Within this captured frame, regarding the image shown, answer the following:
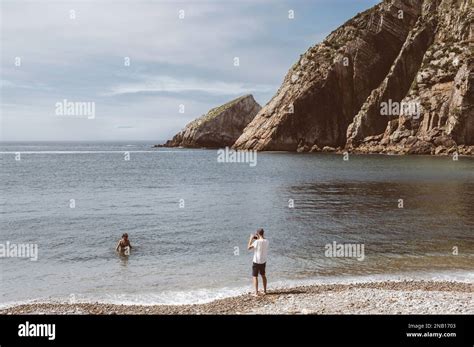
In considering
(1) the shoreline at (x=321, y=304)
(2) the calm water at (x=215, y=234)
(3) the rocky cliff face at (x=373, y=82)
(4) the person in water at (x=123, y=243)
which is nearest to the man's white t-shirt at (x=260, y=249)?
(1) the shoreline at (x=321, y=304)

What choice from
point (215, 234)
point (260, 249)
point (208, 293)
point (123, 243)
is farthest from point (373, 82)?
point (260, 249)

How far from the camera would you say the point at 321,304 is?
56.9ft

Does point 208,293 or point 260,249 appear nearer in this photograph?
point 260,249

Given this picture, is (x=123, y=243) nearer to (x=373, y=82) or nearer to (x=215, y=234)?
(x=215, y=234)

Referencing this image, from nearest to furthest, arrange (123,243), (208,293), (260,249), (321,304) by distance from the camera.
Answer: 1. (321,304)
2. (260,249)
3. (208,293)
4. (123,243)

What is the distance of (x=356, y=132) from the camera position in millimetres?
156750

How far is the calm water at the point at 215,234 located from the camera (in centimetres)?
2317

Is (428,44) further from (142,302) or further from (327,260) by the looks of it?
(142,302)

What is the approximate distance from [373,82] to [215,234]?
147257 millimetres

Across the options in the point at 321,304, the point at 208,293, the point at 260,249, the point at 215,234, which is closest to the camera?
the point at 321,304

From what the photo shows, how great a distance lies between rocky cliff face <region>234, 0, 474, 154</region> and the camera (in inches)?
5807

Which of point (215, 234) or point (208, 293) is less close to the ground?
point (215, 234)

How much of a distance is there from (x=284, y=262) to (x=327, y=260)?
2.63m

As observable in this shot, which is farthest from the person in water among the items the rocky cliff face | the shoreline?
the rocky cliff face
